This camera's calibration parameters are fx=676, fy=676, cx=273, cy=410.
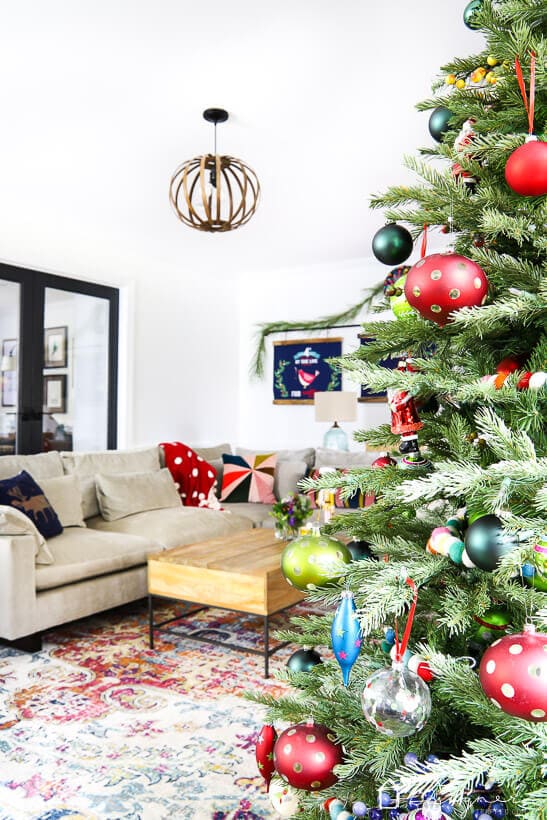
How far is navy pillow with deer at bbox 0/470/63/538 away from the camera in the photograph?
11.6 feet

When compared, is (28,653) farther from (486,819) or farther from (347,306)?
(347,306)

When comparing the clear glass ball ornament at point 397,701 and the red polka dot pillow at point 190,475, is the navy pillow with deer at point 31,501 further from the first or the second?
the clear glass ball ornament at point 397,701

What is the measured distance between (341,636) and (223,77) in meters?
2.55

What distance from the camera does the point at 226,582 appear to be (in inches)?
118

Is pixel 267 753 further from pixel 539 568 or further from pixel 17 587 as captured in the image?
pixel 17 587

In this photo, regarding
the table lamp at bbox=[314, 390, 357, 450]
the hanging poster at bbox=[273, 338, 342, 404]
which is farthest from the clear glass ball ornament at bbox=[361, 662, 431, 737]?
the hanging poster at bbox=[273, 338, 342, 404]

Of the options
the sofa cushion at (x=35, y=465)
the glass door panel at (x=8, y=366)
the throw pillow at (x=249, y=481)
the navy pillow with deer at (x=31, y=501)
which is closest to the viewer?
the navy pillow with deer at (x=31, y=501)

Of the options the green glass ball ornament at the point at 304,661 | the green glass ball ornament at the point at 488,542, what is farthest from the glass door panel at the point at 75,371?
the green glass ball ornament at the point at 488,542

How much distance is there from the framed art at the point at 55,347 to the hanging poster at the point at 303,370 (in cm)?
208

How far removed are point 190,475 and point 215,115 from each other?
268 centimetres

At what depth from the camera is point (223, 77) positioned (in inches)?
113

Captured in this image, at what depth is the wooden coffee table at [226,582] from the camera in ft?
9.57

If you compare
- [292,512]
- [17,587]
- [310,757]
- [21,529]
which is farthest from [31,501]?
[310,757]

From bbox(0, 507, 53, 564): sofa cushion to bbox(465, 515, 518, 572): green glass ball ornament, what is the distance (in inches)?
104
